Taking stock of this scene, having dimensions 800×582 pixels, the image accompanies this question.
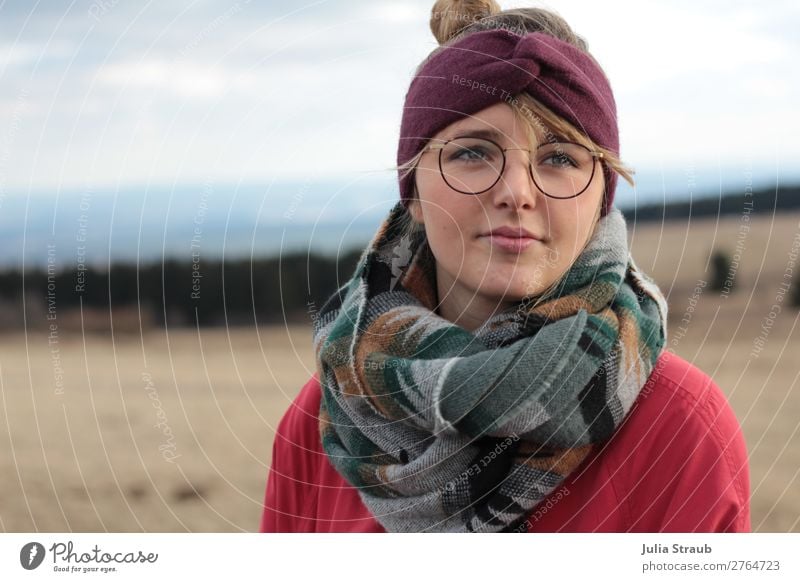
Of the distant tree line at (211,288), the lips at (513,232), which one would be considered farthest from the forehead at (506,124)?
the distant tree line at (211,288)

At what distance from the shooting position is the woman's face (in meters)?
1.42

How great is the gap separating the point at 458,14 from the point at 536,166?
0.36 metres

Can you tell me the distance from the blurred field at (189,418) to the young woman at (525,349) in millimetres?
1189

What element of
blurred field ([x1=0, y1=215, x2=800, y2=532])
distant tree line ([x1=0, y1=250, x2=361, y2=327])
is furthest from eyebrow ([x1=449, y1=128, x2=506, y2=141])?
blurred field ([x1=0, y1=215, x2=800, y2=532])

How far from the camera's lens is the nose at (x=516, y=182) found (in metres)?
1.42

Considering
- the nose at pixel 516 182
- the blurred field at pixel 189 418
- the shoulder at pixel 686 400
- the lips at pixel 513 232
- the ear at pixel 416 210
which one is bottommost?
the blurred field at pixel 189 418

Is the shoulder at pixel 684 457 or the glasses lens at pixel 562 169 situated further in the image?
the glasses lens at pixel 562 169

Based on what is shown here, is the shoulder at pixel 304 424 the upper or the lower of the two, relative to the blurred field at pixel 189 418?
upper

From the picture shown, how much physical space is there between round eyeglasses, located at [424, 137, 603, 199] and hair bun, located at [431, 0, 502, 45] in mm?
243

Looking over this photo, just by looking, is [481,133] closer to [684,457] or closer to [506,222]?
[506,222]

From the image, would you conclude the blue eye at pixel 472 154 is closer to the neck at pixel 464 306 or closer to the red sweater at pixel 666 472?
the neck at pixel 464 306

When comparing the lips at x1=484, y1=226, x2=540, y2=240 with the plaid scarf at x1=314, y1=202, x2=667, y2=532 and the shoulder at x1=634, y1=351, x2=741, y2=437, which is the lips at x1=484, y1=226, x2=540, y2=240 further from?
the shoulder at x1=634, y1=351, x2=741, y2=437
